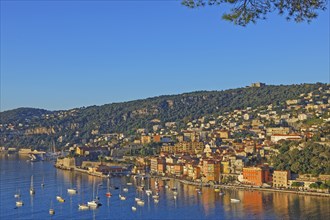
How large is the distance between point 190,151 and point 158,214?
19869 millimetres

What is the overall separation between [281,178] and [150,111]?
39.6 m

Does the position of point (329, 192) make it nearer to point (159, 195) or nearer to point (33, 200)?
point (159, 195)

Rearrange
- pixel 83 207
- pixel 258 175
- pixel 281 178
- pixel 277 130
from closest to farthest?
1. pixel 83 207
2. pixel 281 178
3. pixel 258 175
4. pixel 277 130

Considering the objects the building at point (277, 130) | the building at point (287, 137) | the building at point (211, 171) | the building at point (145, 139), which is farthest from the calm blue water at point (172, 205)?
the building at point (145, 139)

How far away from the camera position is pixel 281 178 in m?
22.0

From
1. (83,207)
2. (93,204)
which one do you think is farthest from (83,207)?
(93,204)

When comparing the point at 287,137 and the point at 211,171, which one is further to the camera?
the point at 287,137

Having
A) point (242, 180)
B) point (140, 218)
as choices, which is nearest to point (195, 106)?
point (242, 180)

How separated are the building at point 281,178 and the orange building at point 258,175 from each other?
60cm

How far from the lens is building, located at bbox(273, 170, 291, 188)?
2176 centimetres

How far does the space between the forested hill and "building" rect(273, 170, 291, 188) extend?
29316 mm

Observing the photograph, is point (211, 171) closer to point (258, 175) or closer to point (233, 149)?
point (258, 175)

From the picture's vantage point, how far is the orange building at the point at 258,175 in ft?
74.7

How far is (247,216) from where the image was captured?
16.0 metres
